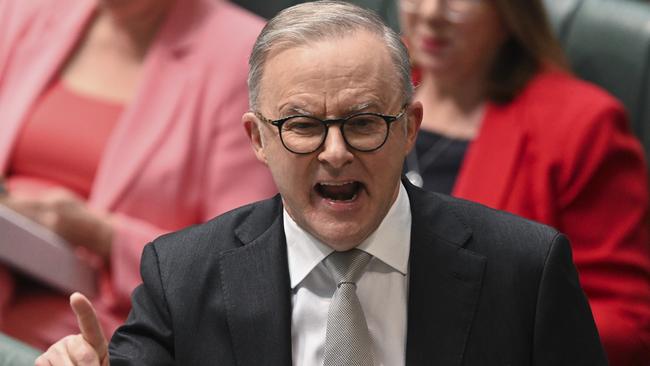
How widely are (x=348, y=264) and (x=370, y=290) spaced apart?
0.04m

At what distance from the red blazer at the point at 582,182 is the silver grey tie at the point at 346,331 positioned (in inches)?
33.6

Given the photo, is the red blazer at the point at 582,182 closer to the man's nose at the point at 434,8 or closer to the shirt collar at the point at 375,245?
the man's nose at the point at 434,8

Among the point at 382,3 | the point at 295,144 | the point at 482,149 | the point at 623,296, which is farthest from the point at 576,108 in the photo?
the point at 295,144

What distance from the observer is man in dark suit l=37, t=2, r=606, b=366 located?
1479 mm

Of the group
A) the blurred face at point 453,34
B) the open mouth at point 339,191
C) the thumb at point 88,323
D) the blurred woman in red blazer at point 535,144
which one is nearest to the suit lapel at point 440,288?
the open mouth at point 339,191

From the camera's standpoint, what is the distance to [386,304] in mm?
1573

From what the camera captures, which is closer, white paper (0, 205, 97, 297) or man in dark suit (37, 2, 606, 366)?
man in dark suit (37, 2, 606, 366)

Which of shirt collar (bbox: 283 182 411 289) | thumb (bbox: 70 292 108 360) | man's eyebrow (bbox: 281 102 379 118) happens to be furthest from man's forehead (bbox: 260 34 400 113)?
thumb (bbox: 70 292 108 360)

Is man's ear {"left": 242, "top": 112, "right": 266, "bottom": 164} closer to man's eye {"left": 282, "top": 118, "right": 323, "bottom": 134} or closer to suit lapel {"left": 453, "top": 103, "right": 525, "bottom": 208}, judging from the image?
man's eye {"left": 282, "top": 118, "right": 323, "bottom": 134}

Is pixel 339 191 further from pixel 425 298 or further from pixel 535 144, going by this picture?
pixel 535 144

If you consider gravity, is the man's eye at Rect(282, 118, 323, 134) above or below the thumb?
above

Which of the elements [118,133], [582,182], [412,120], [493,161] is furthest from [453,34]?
[412,120]

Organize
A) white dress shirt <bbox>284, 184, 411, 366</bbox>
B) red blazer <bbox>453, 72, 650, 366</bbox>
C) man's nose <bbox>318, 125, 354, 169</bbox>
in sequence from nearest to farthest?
man's nose <bbox>318, 125, 354, 169</bbox>
white dress shirt <bbox>284, 184, 411, 366</bbox>
red blazer <bbox>453, 72, 650, 366</bbox>

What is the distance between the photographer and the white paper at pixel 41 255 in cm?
223
